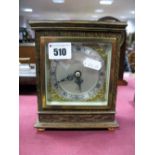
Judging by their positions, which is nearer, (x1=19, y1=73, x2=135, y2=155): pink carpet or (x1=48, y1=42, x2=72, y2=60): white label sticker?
(x1=19, y1=73, x2=135, y2=155): pink carpet

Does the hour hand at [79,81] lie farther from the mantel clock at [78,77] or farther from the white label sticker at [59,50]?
the white label sticker at [59,50]

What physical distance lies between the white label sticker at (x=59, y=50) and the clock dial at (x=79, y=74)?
3cm

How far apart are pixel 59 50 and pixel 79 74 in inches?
7.3

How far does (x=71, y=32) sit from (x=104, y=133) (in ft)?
1.96

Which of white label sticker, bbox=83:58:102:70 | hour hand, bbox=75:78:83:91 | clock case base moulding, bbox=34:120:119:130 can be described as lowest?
clock case base moulding, bbox=34:120:119:130

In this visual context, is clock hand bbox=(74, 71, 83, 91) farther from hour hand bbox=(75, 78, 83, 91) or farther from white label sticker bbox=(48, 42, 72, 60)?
white label sticker bbox=(48, 42, 72, 60)

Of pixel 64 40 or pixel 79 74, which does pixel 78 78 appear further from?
pixel 64 40

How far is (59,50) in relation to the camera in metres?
1.40

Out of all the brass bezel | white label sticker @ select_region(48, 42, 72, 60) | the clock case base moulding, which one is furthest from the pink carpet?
white label sticker @ select_region(48, 42, 72, 60)

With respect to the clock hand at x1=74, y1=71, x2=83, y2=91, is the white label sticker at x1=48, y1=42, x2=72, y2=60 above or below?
above

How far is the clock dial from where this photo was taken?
145 centimetres
